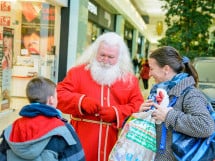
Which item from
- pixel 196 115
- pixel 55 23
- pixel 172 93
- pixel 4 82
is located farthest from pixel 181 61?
pixel 55 23

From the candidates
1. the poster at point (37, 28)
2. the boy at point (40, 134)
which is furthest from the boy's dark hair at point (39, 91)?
the poster at point (37, 28)

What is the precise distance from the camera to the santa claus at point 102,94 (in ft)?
8.00

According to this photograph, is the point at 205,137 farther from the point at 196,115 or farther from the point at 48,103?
the point at 48,103

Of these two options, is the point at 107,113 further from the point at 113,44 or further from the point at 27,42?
the point at 27,42

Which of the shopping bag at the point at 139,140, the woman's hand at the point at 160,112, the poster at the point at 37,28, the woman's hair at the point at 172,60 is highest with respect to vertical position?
the poster at the point at 37,28

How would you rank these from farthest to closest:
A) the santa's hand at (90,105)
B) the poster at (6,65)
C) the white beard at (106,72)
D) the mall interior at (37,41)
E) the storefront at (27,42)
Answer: the mall interior at (37,41) → the storefront at (27,42) → the poster at (6,65) → the white beard at (106,72) → the santa's hand at (90,105)

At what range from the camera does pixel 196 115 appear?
1826 mm

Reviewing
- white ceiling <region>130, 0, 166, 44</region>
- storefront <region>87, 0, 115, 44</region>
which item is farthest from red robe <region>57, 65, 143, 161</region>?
white ceiling <region>130, 0, 166, 44</region>

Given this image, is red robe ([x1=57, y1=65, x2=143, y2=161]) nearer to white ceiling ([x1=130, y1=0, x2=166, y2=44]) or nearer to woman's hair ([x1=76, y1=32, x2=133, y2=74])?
woman's hair ([x1=76, y1=32, x2=133, y2=74])

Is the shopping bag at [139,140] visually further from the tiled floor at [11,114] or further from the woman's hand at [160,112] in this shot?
the tiled floor at [11,114]

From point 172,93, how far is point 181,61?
210 mm

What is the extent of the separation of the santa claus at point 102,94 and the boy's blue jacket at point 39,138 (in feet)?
1.89

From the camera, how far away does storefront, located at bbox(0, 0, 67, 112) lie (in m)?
8.22

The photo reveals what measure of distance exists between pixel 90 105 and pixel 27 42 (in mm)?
8615
